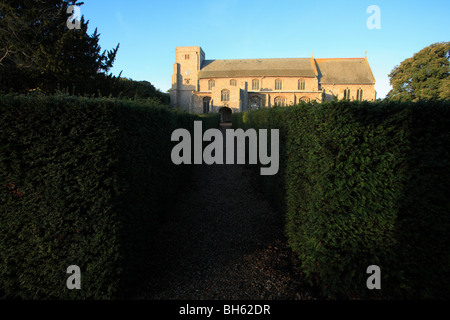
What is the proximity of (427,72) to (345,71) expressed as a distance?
17.1 m

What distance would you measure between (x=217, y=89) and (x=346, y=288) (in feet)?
121

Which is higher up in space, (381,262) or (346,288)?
(381,262)

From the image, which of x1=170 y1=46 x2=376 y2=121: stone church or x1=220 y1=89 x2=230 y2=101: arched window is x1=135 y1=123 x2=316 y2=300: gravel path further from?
x1=170 y1=46 x2=376 y2=121: stone church

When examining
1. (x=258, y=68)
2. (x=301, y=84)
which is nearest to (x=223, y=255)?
(x=301, y=84)

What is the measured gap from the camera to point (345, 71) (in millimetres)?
42500

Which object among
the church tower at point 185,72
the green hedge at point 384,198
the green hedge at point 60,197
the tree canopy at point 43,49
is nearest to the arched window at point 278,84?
the church tower at point 185,72

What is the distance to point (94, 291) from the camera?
8.74ft

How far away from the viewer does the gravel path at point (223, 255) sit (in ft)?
9.67

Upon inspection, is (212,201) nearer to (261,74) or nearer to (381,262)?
(381,262)

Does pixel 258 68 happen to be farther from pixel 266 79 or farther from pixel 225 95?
pixel 225 95

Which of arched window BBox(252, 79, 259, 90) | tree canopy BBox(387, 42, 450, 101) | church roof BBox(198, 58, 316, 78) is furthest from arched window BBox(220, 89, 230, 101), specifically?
tree canopy BBox(387, 42, 450, 101)

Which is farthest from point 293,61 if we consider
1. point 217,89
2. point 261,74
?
point 217,89

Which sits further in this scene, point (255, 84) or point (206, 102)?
point (255, 84)

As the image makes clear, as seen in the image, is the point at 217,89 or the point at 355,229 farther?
the point at 217,89
